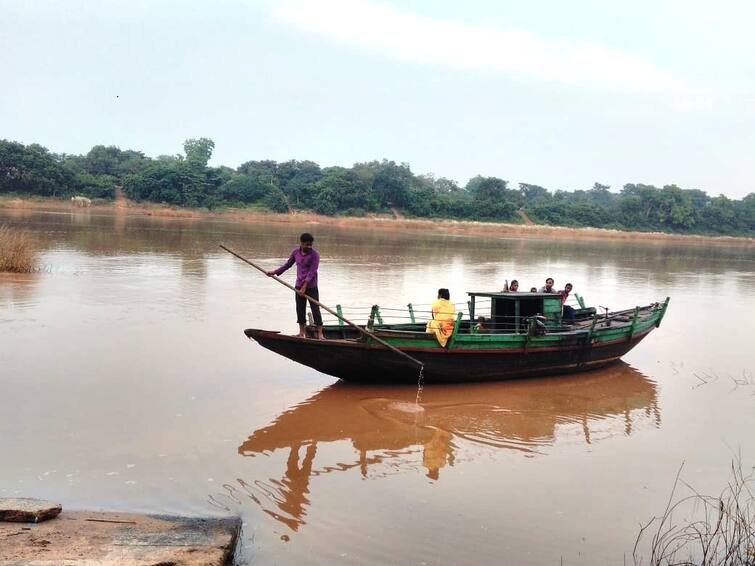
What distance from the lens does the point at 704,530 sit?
612 centimetres

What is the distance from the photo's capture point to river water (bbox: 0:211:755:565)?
5926 mm

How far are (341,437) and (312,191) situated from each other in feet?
207

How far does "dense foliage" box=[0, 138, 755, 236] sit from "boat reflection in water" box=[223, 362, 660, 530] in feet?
186

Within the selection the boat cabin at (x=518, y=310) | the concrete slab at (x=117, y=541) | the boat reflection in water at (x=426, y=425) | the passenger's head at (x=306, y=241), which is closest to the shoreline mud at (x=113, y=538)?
the concrete slab at (x=117, y=541)

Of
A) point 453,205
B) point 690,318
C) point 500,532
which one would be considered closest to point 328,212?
point 453,205

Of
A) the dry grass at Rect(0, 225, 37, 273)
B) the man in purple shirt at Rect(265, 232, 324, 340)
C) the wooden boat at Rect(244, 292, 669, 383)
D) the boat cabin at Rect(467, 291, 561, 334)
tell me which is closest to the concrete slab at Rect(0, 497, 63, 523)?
the wooden boat at Rect(244, 292, 669, 383)

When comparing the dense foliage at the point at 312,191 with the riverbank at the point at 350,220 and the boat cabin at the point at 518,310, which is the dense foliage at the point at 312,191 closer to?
the riverbank at the point at 350,220

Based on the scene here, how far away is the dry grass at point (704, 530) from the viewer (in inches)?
204

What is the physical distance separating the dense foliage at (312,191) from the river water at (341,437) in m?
48.4

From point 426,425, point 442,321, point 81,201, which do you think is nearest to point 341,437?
point 426,425

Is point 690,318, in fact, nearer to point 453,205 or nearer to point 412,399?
point 412,399

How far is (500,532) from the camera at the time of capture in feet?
19.4

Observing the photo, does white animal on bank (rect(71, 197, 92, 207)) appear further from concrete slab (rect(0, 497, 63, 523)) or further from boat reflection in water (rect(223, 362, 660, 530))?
concrete slab (rect(0, 497, 63, 523))

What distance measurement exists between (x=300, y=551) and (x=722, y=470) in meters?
4.97
